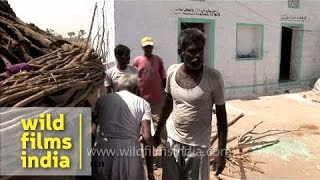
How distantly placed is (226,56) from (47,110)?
29.7 ft

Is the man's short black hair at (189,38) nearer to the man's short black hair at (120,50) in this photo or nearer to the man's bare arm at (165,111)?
the man's bare arm at (165,111)

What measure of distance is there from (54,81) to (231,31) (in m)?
8.93

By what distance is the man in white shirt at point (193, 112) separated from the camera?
9.57 feet

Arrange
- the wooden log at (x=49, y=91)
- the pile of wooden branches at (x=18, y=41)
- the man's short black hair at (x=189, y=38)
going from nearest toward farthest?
the wooden log at (x=49, y=91), the man's short black hair at (x=189, y=38), the pile of wooden branches at (x=18, y=41)

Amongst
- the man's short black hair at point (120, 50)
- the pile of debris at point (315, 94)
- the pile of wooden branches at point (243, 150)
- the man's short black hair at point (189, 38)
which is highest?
the man's short black hair at point (189, 38)

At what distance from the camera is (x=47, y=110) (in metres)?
2.35

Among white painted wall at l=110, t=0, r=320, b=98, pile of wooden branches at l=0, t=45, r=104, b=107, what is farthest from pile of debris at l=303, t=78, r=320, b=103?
pile of wooden branches at l=0, t=45, r=104, b=107

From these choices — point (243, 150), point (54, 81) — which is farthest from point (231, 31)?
point (54, 81)

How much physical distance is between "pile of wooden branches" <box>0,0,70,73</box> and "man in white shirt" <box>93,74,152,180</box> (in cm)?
80

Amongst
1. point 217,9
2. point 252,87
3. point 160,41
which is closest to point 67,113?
point 160,41

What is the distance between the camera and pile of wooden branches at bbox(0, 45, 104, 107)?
230 centimetres

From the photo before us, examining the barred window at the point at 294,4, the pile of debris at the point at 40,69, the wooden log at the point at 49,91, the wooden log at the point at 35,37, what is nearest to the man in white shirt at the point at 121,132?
the pile of debris at the point at 40,69

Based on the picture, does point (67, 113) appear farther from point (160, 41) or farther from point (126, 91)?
point (160, 41)

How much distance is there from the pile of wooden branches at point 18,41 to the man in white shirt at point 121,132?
0.80m
